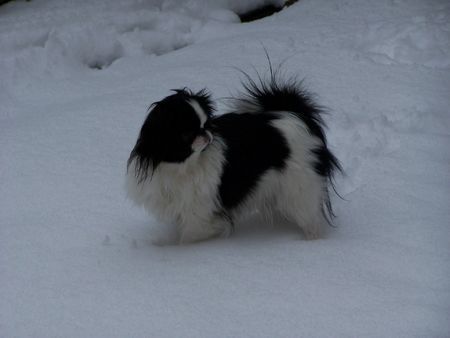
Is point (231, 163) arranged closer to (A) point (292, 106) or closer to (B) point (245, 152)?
(B) point (245, 152)

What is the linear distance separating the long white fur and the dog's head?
0.20ft

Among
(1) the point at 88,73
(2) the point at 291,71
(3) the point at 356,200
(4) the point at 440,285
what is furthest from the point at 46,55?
(4) the point at 440,285

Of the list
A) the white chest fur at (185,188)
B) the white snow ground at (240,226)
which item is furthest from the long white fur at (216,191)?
the white snow ground at (240,226)

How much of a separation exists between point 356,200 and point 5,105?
2821 mm

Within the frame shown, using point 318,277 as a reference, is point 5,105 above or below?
below

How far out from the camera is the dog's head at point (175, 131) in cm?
272

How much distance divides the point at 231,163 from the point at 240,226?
526 mm

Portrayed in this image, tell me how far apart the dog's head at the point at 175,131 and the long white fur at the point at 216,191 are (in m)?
0.06

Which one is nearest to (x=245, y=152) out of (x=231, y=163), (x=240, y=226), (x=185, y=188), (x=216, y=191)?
(x=231, y=163)

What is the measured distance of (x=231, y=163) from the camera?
3004mm

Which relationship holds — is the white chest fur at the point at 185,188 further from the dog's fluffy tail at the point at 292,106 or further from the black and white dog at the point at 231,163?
the dog's fluffy tail at the point at 292,106

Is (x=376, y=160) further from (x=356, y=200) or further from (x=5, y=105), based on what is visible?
(x=5, y=105)

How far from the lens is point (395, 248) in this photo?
2.82 m

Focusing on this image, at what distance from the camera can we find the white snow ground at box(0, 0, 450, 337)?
2.38 meters
